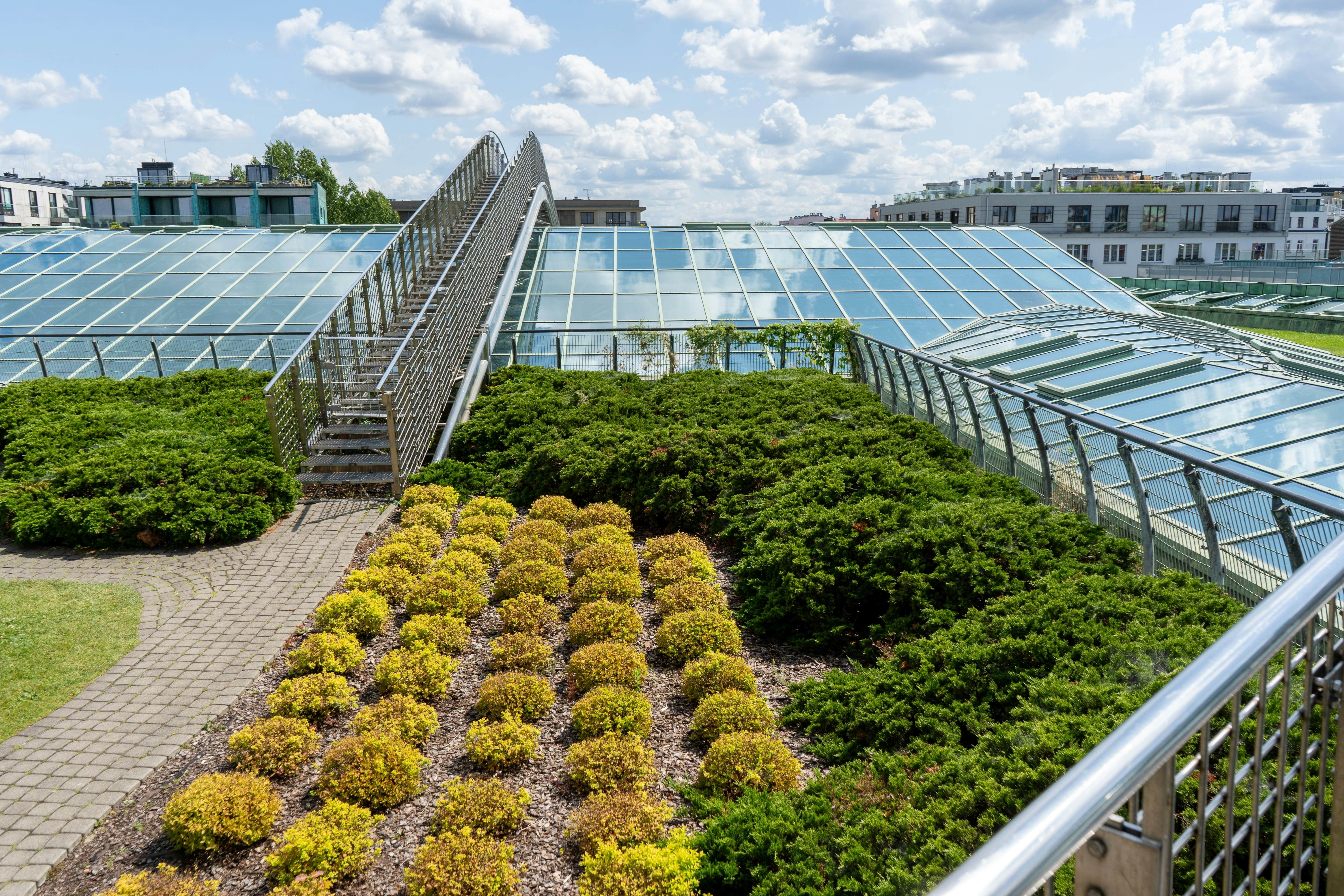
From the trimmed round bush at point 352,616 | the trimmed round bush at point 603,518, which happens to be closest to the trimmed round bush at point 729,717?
the trimmed round bush at point 352,616

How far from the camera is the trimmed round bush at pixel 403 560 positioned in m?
9.48

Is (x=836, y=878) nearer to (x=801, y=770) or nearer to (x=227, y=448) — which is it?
(x=801, y=770)

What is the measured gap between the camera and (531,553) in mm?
9555

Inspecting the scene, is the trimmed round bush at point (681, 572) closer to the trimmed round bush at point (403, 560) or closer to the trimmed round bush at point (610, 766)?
the trimmed round bush at point (403, 560)

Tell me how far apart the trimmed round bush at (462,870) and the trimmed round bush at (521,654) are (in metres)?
2.34

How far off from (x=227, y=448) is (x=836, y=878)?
11.6 meters

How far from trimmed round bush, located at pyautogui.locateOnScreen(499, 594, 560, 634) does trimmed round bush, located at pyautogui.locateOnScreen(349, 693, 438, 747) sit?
1524mm

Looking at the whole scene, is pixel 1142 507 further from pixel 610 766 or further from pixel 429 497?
pixel 429 497

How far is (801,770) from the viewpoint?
5754mm

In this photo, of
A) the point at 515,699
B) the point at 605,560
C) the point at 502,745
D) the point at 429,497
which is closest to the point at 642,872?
the point at 502,745

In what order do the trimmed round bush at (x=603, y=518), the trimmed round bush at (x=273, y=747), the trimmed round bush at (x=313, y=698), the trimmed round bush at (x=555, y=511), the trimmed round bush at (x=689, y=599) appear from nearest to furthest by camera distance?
the trimmed round bush at (x=273, y=747) < the trimmed round bush at (x=313, y=698) < the trimmed round bush at (x=689, y=599) < the trimmed round bush at (x=603, y=518) < the trimmed round bush at (x=555, y=511)

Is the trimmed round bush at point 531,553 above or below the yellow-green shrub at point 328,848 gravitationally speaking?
above

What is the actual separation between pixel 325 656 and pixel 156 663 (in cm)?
170

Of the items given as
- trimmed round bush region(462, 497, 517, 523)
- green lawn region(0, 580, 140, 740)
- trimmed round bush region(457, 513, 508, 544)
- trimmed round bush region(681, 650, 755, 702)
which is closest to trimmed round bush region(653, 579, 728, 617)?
trimmed round bush region(681, 650, 755, 702)
